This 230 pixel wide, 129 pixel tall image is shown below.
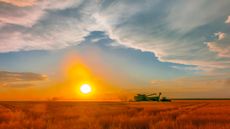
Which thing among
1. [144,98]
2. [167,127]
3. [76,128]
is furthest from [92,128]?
[144,98]

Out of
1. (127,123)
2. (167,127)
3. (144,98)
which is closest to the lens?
(167,127)

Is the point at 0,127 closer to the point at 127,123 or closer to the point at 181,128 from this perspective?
the point at 127,123

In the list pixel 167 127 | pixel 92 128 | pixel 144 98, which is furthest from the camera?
pixel 144 98

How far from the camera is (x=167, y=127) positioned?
1136 cm

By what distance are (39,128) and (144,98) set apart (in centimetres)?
6809

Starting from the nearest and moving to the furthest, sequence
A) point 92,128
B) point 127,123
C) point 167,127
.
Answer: point 92,128
point 167,127
point 127,123

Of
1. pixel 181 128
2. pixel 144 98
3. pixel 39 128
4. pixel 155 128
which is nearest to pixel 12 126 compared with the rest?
pixel 39 128

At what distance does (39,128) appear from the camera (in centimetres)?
1159

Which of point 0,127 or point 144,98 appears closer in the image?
point 0,127

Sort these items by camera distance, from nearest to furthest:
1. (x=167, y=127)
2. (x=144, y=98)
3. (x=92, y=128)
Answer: (x=92, y=128), (x=167, y=127), (x=144, y=98)

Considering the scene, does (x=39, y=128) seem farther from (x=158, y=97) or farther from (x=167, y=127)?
(x=158, y=97)

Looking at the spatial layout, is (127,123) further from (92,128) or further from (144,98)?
(144,98)

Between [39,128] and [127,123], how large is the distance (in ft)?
12.7

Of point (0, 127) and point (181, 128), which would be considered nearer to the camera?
point (181, 128)
